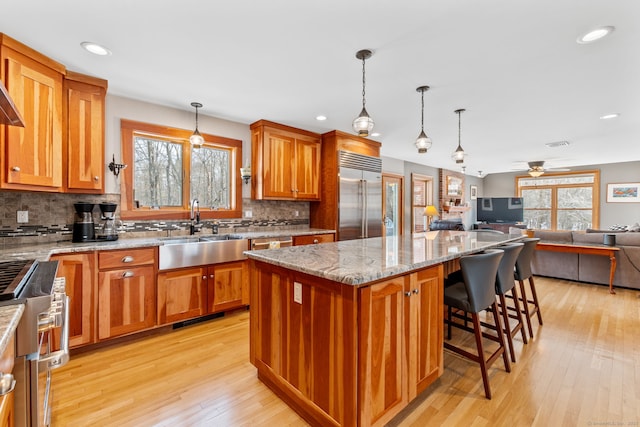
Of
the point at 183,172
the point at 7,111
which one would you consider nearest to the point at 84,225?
the point at 183,172

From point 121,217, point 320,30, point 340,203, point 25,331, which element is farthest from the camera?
point 340,203

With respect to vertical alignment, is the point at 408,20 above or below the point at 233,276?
above

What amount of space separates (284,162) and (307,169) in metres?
0.42

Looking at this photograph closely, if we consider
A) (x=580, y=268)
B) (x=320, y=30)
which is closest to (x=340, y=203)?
(x=320, y=30)

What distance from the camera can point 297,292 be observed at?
5.55 ft

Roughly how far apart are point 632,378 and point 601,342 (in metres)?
Answer: 0.65

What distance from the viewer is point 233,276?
3244mm

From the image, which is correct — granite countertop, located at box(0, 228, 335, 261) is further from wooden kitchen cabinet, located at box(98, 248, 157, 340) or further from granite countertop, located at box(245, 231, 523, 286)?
granite countertop, located at box(245, 231, 523, 286)

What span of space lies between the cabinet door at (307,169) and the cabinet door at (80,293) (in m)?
2.54

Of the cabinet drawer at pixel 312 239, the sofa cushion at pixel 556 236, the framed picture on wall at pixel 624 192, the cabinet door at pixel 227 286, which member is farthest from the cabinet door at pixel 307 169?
the framed picture on wall at pixel 624 192

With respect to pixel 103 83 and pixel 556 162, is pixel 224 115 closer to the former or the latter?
pixel 103 83

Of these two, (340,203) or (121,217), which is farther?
(340,203)

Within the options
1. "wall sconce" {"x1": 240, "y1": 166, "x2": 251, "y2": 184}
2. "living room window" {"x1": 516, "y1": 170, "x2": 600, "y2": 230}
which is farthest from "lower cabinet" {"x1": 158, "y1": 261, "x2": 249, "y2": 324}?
"living room window" {"x1": 516, "y1": 170, "x2": 600, "y2": 230}

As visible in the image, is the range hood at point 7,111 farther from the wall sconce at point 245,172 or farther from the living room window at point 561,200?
the living room window at point 561,200
